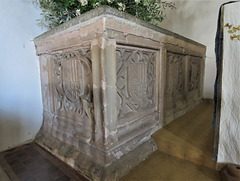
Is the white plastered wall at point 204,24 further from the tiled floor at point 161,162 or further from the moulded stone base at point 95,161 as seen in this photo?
the moulded stone base at point 95,161

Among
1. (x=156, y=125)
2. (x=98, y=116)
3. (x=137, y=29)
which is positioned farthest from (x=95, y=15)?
(x=156, y=125)

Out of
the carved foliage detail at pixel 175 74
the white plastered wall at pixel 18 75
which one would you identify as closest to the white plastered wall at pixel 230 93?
the carved foliage detail at pixel 175 74

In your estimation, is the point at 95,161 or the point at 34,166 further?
the point at 34,166

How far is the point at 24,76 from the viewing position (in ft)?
5.49

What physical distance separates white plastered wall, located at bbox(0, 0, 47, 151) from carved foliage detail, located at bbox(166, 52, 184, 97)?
1679 mm

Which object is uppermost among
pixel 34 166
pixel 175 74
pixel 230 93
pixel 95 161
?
pixel 175 74

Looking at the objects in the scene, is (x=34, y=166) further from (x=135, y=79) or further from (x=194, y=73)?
(x=194, y=73)

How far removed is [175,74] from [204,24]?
69.9 inches

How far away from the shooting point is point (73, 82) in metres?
1.37

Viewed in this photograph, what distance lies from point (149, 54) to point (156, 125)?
81 cm

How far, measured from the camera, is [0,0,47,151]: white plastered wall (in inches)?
59.9

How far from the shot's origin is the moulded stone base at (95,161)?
1.08 m

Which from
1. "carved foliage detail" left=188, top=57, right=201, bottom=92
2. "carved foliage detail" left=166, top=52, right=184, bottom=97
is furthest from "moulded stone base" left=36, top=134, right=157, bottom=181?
"carved foliage detail" left=188, top=57, right=201, bottom=92

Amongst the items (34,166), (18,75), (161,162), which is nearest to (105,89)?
(161,162)
